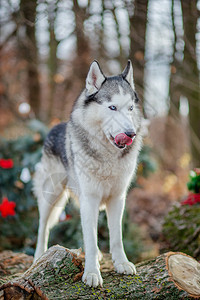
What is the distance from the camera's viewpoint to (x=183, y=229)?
13.5 feet

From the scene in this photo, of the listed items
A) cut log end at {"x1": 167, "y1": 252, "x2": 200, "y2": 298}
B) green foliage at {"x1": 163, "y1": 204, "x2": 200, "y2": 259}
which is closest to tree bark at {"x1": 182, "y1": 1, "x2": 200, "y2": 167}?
green foliage at {"x1": 163, "y1": 204, "x2": 200, "y2": 259}

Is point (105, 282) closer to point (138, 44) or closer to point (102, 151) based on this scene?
point (102, 151)

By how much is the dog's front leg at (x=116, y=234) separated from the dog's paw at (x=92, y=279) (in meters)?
0.32

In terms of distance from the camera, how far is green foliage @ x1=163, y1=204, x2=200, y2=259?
12.6 ft

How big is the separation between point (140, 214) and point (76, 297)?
547 cm

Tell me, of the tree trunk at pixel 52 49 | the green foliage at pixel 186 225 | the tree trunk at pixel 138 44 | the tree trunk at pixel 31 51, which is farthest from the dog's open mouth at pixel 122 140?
the tree trunk at pixel 31 51

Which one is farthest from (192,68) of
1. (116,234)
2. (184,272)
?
(184,272)

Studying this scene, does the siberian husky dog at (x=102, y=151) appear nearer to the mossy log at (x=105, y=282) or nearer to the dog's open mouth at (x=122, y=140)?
the dog's open mouth at (x=122, y=140)

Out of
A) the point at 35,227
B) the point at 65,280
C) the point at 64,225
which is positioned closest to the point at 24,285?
the point at 65,280

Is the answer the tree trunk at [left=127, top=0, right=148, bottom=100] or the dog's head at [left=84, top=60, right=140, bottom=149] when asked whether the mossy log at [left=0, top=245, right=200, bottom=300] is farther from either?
the tree trunk at [left=127, top=0, right=148, bottom=100]

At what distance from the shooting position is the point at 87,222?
9.45 ft

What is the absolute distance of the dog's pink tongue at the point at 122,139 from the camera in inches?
99.9

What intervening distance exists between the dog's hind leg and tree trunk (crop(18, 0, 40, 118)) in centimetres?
227

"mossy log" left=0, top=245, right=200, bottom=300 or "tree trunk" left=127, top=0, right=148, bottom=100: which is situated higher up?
"tree trunk" left=127, top=0, right=148, bottom=100
